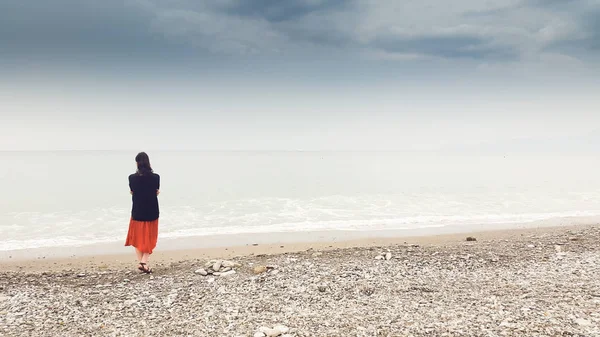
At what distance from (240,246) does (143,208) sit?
4138 millimetres

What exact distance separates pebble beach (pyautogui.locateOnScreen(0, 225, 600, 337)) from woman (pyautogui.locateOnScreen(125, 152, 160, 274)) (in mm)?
634

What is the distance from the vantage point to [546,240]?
10711 mm

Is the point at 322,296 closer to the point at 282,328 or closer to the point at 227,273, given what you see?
the point at 282,328

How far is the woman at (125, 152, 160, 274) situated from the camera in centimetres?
780

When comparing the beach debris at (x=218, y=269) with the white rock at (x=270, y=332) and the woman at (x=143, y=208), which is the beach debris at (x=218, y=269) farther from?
the white rock at (x=270, y=332)

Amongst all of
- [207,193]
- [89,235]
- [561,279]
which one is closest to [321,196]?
[207,193]

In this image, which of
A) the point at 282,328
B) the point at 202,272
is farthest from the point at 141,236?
the point at 282,328

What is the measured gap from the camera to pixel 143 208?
25.9ft

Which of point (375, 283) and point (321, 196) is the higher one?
point (321, 196)

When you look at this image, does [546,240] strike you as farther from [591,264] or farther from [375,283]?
[375,283]

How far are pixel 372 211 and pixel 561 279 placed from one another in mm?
11318

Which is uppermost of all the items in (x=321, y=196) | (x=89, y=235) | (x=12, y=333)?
(x=321, y=196)

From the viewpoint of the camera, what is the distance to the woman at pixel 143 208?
780 centimetres

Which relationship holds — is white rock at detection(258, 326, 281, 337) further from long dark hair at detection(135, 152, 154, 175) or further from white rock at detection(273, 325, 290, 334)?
long dark hair at detection(135, 152, 154, 175)
